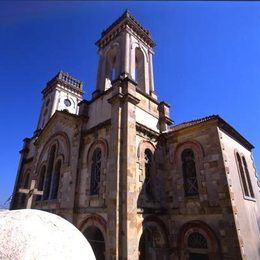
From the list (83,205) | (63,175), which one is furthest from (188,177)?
(63,175)

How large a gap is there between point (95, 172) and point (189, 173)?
5269mm

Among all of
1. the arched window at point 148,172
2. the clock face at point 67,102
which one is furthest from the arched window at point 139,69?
the clock face at point 67,102

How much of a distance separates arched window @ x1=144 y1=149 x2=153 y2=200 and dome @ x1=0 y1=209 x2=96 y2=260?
789 centimetres

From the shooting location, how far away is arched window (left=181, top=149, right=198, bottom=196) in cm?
1119

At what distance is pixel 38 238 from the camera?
318 centimetres

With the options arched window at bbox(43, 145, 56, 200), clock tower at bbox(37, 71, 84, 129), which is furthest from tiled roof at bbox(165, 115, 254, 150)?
clock tower at bbox(37, 71, 84, 129)

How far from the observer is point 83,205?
11.6 meters

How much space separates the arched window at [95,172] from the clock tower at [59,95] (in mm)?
11705

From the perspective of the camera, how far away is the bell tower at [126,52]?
1471 centimetres

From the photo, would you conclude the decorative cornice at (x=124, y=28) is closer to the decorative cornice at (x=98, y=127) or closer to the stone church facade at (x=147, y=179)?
the stone church facade at (x=147, y=179)

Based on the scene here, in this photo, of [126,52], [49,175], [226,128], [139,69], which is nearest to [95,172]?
[49,175]

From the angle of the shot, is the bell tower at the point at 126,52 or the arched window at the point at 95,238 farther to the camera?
the bell tower at the point at 126,52

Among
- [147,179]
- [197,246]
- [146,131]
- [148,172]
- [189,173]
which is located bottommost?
[197,246]

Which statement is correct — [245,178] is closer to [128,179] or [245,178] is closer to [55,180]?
[128,179]
